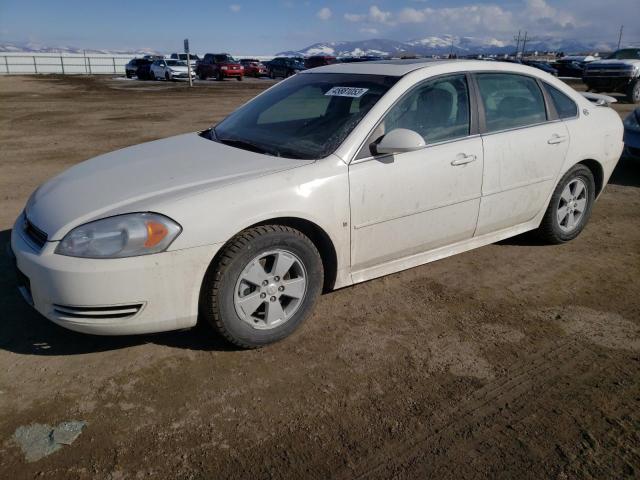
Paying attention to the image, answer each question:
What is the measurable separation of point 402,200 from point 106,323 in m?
1.87

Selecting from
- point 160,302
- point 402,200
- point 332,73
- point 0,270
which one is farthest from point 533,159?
point 0,270

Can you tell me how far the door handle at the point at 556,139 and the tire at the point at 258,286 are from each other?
226 centimetres

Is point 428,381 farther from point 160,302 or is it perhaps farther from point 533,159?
point 533,159

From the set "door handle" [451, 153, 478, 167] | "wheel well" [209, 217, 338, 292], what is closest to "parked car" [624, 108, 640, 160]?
"door handle" [451, 153, 478, 167]

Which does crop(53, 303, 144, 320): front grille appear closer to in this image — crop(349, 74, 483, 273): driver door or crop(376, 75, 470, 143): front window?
crop(349, 74, 483, 273): driver door

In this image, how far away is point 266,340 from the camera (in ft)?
9.84

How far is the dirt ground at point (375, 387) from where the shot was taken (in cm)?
219

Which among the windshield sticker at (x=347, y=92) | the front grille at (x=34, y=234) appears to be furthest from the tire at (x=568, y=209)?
the front grille at (x=34, y=234)

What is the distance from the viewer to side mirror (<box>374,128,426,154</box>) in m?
3.06

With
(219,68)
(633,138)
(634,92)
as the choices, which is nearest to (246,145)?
(633,138)

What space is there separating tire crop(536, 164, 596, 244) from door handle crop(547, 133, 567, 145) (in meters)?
0.30

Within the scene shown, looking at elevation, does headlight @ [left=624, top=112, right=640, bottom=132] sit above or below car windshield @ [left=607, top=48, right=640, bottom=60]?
below

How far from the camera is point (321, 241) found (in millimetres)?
3156

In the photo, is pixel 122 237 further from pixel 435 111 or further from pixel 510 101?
pixel 510 101
